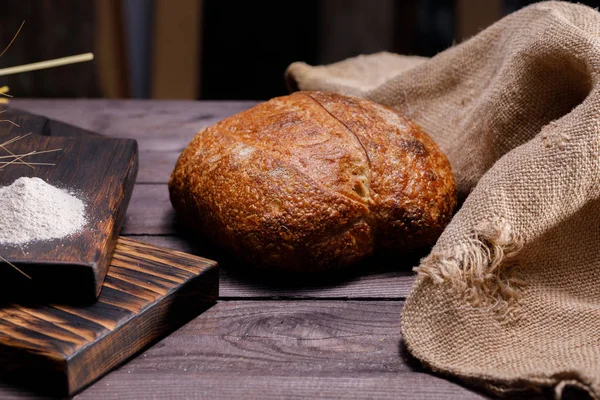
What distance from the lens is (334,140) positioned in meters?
1.18

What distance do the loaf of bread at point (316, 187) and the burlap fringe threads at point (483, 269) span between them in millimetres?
158

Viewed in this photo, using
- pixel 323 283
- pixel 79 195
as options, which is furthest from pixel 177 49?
pixel 323 283

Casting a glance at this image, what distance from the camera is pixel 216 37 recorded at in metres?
2.56

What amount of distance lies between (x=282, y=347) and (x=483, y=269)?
29 centimetres

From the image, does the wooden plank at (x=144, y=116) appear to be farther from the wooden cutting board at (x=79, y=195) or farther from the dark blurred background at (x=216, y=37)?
the dark blurred background at (x=216, y=37)

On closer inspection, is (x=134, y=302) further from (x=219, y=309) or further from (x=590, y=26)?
(x=590, y=26)

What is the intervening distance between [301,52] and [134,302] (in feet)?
5.50

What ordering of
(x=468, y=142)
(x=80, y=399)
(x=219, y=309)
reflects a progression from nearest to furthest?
1. (x=80, y=399)
2. (x=219, y=309)
3. (x=468, y=142)

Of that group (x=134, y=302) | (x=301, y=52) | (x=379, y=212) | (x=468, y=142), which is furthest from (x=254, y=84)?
(x=134, y=302)

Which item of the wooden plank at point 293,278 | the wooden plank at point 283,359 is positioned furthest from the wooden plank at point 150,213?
the wooden plank at point 283,359

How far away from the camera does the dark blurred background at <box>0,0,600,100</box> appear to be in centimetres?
251

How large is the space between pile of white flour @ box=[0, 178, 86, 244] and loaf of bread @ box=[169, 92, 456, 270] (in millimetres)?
216

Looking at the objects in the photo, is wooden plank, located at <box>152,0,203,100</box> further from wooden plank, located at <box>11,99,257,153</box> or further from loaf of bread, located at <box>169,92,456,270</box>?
loaf of bread, located at <box>169,92,456,270</box>

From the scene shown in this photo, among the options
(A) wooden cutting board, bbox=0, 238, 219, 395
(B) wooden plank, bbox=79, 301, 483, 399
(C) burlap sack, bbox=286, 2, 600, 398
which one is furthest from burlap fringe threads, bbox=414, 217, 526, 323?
(A) wooden cutting board, bbox=0, 238, 219, 395
